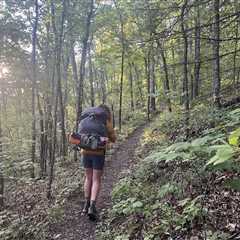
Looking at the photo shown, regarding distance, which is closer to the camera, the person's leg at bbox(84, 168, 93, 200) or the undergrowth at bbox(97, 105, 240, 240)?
the undergrowth at bbox(97, 105, 240, 240)

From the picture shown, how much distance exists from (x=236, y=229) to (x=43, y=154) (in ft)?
42.6

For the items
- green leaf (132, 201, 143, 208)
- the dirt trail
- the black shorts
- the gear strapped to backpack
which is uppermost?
the gear strapped to backpack

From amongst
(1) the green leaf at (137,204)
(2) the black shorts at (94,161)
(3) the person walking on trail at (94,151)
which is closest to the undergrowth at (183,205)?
(1) the green leaf at (137,204)

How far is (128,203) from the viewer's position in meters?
6.57

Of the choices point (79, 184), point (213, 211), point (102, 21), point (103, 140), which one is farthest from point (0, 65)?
point (213, 211)

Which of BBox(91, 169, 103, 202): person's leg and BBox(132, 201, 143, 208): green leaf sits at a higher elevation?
BBox(91, 169, 103, 202): person's leg

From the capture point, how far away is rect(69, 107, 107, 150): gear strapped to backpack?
22.1 ft

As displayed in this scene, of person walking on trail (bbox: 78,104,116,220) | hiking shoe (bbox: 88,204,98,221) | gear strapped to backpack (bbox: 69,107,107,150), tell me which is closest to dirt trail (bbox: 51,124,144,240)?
hiking shoe (bbox: 88,204,98,221)

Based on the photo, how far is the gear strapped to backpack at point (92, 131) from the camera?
6746 mm

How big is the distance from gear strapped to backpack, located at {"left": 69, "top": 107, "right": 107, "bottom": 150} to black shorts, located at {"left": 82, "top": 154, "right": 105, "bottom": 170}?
0.67ft

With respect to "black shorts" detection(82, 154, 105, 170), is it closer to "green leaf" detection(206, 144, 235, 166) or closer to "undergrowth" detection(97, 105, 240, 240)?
"undergrowth" detection(97, 105, 240, 240)

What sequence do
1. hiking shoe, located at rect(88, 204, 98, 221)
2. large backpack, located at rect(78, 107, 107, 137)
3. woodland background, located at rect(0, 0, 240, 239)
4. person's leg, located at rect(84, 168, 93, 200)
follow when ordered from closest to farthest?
hiking shoe, located at rect(88, 204, 98, 221) → large backpack, located at rect(78, 107, 107, 137) → person's leg, located at rect(84, 168, 93, 200) → woodland background, located at rect(0, 0, 240, 239)

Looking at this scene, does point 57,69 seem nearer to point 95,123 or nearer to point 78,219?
point 95,123

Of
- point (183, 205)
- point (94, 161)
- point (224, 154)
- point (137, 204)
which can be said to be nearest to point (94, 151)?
point (94, 161)
